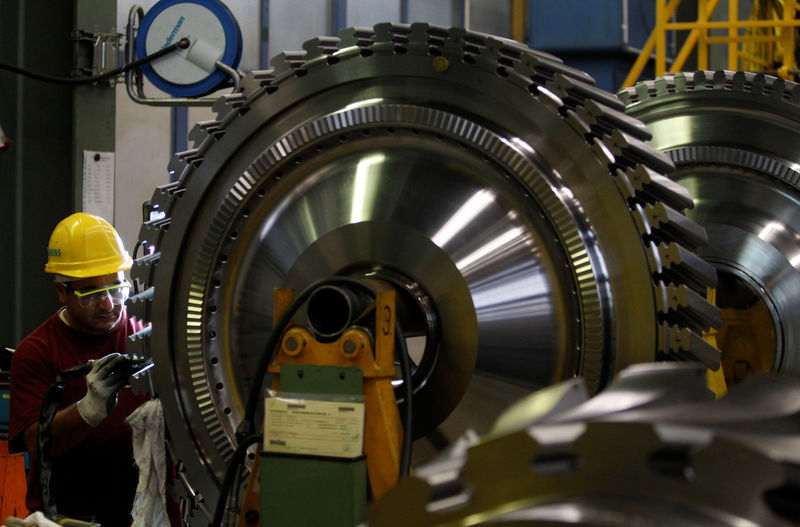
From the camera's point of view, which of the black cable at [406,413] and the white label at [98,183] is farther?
the white label at [98,183]

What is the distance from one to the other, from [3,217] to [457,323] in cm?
370

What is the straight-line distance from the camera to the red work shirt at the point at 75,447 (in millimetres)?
2434

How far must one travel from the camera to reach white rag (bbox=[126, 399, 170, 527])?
160 cm

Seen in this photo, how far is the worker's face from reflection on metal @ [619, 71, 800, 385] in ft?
5.12

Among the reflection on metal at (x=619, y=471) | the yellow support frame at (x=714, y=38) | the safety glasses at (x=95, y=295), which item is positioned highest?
the yellow support frame at (x=714, y=38)

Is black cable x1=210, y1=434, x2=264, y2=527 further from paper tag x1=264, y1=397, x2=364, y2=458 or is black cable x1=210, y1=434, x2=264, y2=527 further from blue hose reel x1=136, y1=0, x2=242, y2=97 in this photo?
blue hose reel x1=136, y1=0, x2=242, y2=97

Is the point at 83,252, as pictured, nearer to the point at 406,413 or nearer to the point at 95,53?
the point at 406,413

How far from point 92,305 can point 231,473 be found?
1252 mm

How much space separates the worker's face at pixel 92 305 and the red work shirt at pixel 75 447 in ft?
0.26

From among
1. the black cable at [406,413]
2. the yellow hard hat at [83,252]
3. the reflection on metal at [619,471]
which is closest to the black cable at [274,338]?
the black cable at [406,413]

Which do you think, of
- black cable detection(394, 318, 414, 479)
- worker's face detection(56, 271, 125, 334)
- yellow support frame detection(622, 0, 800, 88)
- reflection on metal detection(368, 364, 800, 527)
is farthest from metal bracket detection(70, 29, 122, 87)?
reflection on metal detection(368, 364, 800, 527)

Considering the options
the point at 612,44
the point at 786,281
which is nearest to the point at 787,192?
the point at 786,281

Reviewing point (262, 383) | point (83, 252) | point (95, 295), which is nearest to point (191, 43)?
Answer: point (83, 252)

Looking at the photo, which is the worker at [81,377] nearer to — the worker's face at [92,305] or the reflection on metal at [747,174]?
the worker's face at [92,305]
